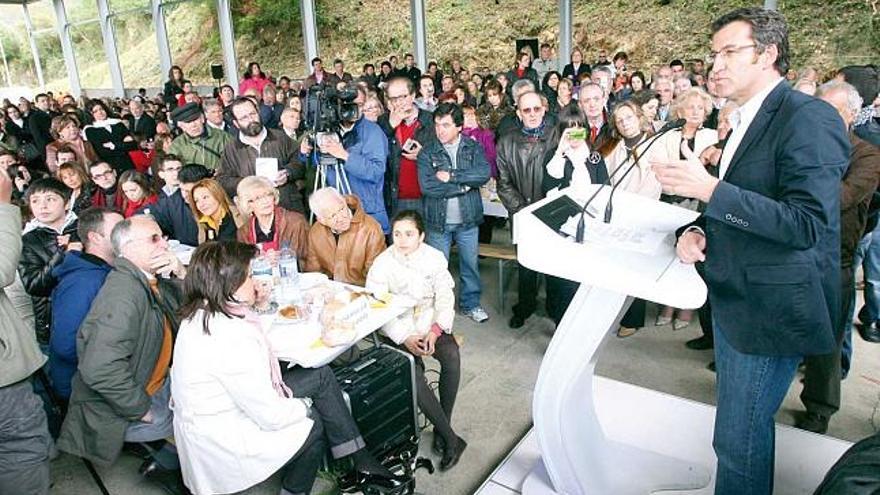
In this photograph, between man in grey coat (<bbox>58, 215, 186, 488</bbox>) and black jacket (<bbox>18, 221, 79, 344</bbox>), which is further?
black jacket (<bbox>18, 221, 79, 344</bbox>)

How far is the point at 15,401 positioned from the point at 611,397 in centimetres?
234

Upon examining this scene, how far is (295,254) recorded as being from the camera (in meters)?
3.00

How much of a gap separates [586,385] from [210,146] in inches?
137

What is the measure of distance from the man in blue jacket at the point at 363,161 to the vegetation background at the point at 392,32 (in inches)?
274

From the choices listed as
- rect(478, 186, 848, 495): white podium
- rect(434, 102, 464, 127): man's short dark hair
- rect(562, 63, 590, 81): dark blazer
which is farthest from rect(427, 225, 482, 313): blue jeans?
Result: rect(562, 63, 590, 81): dark blazer

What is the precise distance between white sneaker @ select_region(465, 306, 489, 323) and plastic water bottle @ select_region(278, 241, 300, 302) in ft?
4.57

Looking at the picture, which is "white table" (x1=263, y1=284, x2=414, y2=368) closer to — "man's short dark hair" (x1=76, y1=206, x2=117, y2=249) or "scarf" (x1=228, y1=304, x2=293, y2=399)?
"scarf" (x1=228, y1=304, x2=293, y2=399)

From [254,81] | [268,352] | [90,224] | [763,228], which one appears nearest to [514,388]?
[268,352]

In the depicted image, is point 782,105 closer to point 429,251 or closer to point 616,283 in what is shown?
point 616,283

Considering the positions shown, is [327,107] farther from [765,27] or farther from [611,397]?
[765,27]

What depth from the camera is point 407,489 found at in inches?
87.5

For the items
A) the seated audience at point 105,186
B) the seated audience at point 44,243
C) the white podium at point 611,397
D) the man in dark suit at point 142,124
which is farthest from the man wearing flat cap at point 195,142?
the man in dark suit at point 142,124

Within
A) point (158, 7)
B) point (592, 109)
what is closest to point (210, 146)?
point (592, 109)

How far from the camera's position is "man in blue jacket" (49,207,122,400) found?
216 centimetres
